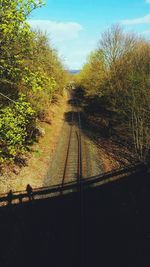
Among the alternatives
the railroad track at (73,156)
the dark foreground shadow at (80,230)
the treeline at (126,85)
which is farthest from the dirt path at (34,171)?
the treeline at (126,85)

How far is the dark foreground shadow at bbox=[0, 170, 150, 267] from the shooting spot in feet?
36.9

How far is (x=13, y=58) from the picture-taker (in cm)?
1483

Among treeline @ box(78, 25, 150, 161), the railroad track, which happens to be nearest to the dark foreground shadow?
the railroad track

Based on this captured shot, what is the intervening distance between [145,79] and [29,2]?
13.5m

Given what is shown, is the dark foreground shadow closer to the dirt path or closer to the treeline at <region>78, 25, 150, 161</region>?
the dirt path

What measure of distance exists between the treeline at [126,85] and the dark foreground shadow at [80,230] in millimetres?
7813

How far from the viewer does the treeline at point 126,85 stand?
79.7ft

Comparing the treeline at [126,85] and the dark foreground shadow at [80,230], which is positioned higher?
the treeline at [126,85]

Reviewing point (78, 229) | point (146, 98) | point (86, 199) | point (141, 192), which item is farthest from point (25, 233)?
point (146, 98)

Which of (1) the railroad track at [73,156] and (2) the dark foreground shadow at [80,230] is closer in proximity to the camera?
(2) the dark foreground shadow at [80,230]

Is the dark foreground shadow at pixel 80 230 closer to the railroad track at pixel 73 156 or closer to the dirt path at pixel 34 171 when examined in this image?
the railroad track at pixel 73 156

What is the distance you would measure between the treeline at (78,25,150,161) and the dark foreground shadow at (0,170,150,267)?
25.6 feet

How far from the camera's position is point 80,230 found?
42.8ft

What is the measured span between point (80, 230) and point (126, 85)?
778 inches
